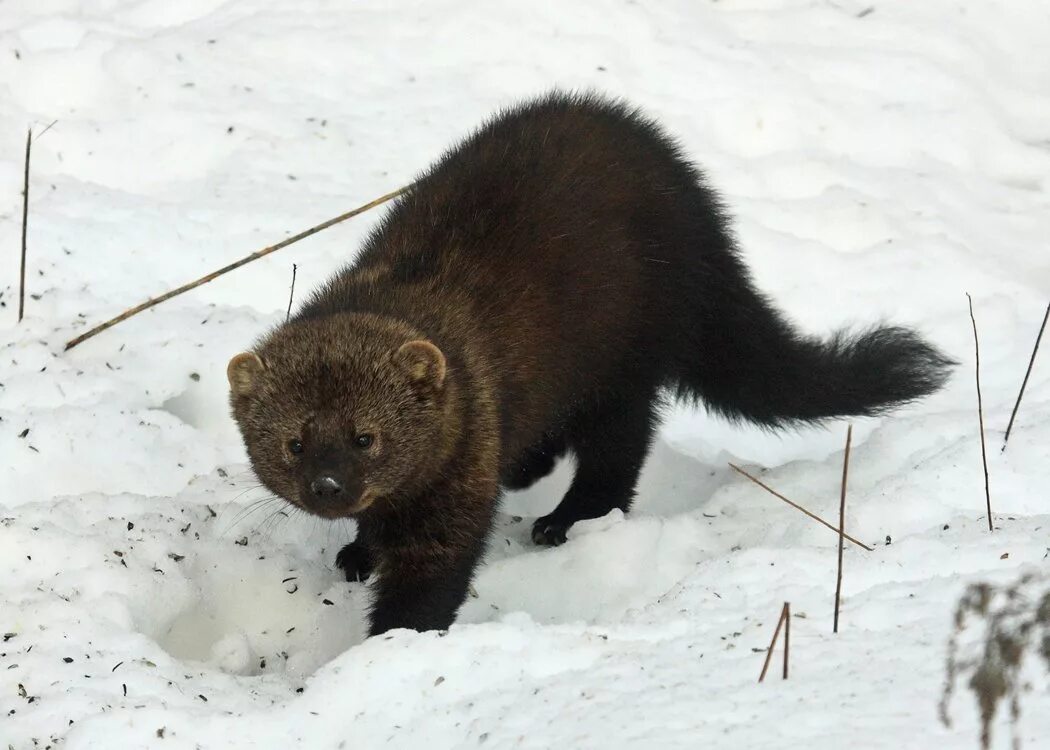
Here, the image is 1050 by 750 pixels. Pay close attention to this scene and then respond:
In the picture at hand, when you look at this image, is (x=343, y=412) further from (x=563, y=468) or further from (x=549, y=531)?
(x=563, y=468)

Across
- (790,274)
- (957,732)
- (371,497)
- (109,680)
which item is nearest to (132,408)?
(371,497)

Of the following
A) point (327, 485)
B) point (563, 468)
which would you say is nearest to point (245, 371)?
point (327, 485)

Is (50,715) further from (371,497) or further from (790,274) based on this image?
(790,274)

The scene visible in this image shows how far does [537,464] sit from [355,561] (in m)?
1.30

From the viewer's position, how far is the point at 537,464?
5.62 meters

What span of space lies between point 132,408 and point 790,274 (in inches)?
113

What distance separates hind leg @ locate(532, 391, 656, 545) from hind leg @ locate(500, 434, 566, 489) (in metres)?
0.31

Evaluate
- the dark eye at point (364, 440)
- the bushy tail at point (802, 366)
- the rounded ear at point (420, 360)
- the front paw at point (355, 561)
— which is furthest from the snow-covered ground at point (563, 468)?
the rounded ear at point (420, 360)

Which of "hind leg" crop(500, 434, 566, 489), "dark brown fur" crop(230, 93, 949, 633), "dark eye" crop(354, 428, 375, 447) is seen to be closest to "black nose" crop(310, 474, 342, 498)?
"dark brown fur" crop(230, 93, 949, 633)

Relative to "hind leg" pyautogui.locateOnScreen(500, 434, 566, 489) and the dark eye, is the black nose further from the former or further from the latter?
"hind leg" pyautogui.locateOnScreen(500, 434, 566, 489)

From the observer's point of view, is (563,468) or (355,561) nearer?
(355,561)

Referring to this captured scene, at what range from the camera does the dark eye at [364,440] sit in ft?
12.7

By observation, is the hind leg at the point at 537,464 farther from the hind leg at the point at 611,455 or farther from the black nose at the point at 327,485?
the black nose at the point at 327,485

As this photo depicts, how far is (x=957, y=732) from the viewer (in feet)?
7.90
